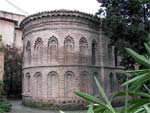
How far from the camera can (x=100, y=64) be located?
67.8 feet

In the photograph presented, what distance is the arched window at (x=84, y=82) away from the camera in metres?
19.4

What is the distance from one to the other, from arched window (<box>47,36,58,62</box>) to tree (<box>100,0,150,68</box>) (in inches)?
157

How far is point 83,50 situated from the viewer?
65.0 ft

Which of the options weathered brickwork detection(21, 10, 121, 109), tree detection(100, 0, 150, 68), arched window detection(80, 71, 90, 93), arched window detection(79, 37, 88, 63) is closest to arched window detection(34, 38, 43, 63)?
weathered brickwork detection(21, 10, 121, 109)

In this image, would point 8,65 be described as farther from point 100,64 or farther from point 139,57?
point 139,57

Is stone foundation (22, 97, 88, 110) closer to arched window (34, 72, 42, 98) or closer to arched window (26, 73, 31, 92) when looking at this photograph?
arched window (34, 72, 42, 98)

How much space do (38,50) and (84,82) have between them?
13.0 feet

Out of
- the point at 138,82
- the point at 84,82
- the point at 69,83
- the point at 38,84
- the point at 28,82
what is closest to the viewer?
the point at 138,82

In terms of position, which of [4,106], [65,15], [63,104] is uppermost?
[65,15]

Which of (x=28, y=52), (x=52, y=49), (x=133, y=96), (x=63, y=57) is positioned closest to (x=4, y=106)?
(x=63, y=57)

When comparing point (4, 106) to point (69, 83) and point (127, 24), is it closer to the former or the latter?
point (69, 83)

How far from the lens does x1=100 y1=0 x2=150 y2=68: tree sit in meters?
16.1

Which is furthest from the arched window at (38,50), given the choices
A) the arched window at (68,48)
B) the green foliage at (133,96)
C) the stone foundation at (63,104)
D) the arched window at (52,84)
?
the green foliage at (133,96)

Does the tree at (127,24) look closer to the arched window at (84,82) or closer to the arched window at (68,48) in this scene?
the arched window at (68,48)
